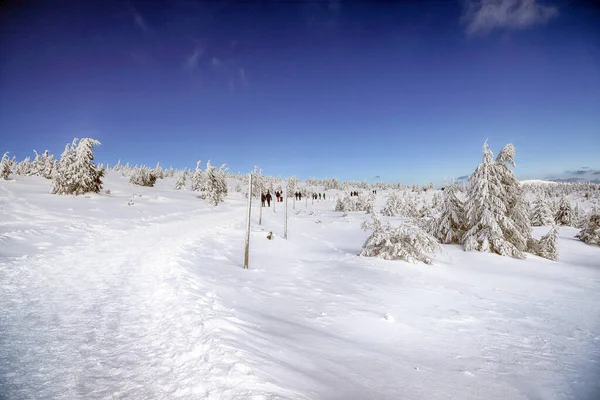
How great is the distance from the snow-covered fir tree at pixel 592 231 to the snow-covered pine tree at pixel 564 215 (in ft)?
87.1

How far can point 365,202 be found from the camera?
168 ft

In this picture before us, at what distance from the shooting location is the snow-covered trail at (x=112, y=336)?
2832 mm

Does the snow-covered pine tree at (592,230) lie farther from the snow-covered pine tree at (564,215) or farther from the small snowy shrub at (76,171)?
the small snowy shrub at (76,171)

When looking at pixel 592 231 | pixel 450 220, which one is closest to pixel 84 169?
pixel 450 220

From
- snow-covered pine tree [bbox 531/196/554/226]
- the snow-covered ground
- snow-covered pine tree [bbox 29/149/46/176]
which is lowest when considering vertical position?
the snow-covered ground

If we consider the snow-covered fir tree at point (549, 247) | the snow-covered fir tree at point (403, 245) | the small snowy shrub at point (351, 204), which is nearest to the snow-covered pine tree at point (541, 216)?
the small snowy shrub at point (351, 204)

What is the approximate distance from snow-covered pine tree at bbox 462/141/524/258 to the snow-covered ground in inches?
158

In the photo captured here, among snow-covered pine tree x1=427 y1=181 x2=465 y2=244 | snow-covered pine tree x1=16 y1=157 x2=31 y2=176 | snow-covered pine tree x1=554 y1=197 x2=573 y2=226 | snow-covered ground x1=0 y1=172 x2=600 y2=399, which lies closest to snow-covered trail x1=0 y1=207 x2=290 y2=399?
snow-covered ground x1=0 y1=172 x2=600 y2=399

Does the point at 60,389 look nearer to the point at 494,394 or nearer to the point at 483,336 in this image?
the point at 494,394

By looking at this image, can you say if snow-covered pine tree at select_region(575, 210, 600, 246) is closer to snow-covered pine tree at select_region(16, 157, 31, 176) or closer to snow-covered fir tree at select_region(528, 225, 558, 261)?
snow-covered fir tree at select_region(528, 225, 558, 261)

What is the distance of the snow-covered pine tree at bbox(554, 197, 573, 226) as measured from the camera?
4382cm

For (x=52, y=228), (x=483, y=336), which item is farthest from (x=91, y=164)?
(x=483, y=336)

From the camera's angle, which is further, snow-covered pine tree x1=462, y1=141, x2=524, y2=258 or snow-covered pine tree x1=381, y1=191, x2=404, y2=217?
snow-covered pine tree x1=381, y1=191, x2=404, y2=217

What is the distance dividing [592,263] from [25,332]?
2288 centimetres
